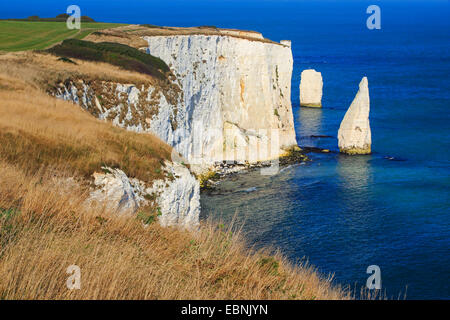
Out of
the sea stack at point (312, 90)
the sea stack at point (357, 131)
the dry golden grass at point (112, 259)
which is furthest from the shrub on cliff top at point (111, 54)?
the sea stack at point (312, 90)

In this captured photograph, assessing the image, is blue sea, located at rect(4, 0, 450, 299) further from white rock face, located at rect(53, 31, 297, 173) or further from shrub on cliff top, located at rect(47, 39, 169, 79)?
shrub on cliff top, located at rect(47, 39, 169, 79)

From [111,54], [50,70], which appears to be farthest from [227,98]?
[50,70]

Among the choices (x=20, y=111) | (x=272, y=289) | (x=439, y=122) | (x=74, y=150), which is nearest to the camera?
(x=272, y=289)

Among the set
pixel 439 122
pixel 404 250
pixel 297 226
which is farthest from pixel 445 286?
pixel 439 122

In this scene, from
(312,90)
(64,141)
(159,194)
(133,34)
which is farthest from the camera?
(312,90)

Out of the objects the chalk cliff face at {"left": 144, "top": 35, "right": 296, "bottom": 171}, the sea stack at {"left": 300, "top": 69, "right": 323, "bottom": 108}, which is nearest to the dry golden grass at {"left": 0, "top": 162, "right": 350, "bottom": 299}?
the chalk cliff face at {"left": 144, "top": 35, "right": 296, "bottom": 171}

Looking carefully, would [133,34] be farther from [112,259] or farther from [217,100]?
[112,259]

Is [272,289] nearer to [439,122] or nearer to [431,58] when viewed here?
[439,122]

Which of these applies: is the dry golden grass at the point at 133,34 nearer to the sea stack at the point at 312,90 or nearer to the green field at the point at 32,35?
the green field at the point at 32,35
